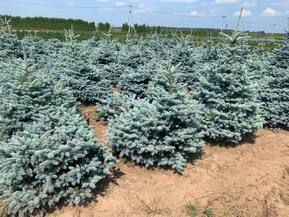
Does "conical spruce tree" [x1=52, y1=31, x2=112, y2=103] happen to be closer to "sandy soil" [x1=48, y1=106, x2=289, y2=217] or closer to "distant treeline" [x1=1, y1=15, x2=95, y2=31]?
"sandy soil" [x1=48, y1=106, x2=289, y2=217]

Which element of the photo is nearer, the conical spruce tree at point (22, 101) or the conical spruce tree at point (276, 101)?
the conical spruce tree at point (22, 101)

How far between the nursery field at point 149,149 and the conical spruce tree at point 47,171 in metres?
0.02

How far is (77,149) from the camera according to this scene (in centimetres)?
609

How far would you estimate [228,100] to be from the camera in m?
8.54

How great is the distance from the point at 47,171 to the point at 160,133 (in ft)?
7.39

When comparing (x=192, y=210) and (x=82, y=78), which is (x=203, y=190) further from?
(x=82, y=78)

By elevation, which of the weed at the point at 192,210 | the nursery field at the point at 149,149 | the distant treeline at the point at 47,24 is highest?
the nursery field at the point at 149,149

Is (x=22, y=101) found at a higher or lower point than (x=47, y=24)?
higher

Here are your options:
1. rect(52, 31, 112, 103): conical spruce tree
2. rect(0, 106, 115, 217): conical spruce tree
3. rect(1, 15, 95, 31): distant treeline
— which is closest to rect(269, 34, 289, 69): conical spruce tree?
rect(52, 31, 112, 103): conical spruce tree

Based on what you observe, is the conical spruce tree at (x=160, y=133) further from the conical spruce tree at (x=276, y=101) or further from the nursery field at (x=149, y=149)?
the conical spruce tree at (x=276, y=101)

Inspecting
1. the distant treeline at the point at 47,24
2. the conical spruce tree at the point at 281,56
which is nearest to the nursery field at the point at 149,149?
the conical spruce tree at the point at 281,56

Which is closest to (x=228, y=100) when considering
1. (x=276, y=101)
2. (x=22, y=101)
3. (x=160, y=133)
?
(x=160, y=133)

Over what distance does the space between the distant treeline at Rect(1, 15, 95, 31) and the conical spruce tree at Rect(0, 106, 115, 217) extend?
44.3 meters

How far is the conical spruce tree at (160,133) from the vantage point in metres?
7.12
